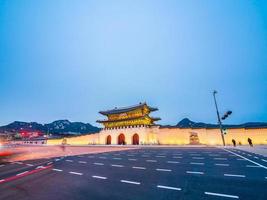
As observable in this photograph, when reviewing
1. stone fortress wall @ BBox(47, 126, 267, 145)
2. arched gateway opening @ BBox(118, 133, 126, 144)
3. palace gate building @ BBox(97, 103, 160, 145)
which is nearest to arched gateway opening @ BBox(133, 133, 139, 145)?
palace gate building @ BBox(97, 103, 160, 145)

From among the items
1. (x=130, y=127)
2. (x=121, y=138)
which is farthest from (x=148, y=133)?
(x=121, y=138)

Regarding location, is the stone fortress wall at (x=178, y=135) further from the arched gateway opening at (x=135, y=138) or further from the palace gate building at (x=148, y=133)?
the arched gateway opening at (x=135, y=138)

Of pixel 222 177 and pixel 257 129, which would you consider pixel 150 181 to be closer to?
pixel 222 177

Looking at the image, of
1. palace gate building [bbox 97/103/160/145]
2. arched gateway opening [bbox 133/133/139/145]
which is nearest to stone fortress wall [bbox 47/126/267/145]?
palace gate building [bbox 97/103/160/145]

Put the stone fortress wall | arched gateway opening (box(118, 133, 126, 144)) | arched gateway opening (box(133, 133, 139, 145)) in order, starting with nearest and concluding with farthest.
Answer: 1. the stone fortress wall
2. arched gateway opening (box(133, 133, 139, 145))
3. arched gateway opening (box(118, 133, 126, 144))

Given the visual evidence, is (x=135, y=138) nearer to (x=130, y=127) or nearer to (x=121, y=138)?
(x=130, y=127)

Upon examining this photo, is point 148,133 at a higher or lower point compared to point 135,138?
higher

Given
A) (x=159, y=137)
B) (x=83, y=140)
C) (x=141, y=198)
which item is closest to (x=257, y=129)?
(x=159, y=137)

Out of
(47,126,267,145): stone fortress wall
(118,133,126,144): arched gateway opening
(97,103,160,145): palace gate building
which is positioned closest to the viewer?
(47,126,267,145): stone fortress wall

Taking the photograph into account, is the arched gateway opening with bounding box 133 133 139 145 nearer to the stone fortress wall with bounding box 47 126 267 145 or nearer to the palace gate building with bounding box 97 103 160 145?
the palace gate building with bounding box 97 103 160 145

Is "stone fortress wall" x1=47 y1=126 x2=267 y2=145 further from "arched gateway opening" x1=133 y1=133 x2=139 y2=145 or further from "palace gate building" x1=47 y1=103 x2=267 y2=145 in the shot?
"arched gateway opening" x1=133 y1=133 x2=139 y2=145

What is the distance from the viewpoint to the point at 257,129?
1298 inches

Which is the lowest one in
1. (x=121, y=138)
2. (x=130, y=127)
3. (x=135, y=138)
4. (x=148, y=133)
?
(x=135, y=138)

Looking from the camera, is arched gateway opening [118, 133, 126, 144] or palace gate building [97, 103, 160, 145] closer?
palace gate building [97, 103, 160, 145]
